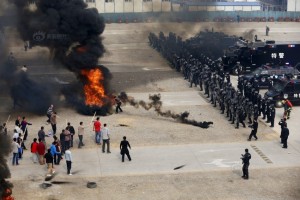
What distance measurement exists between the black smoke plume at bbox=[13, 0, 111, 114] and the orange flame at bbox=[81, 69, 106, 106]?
0.79 ft

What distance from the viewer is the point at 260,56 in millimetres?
38219

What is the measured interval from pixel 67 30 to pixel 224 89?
27.4 ft

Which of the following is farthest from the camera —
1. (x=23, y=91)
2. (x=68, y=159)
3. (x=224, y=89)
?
(x=224, y=89)

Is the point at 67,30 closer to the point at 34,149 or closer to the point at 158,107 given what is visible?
the point at 158,107

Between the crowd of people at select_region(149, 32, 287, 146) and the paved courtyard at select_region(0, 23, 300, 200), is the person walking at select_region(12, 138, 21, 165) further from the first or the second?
the crowd of people at select_region(149, 32, 287, 146)

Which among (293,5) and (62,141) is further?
(293,5)

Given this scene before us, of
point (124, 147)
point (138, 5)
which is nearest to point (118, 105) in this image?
point (124, 147)

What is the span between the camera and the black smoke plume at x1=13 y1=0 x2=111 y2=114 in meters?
26.7

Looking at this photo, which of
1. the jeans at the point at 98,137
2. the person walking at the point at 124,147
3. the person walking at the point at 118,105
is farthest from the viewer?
the person walking at the point at 118,105

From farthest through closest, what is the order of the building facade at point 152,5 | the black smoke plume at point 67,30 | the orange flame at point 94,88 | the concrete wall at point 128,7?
the concrete wall at point 128,7, the building facade at point 152,5, the orange flame at point 94,88, the black smoke plume at point 67,30

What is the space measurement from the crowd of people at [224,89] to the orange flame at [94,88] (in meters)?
5.96

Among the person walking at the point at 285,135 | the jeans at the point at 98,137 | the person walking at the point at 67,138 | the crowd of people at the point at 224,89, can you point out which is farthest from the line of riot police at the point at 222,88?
the person walking at the point at 67,138

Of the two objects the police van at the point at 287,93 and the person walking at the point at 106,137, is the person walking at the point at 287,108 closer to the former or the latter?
the police van at the point at 287,93

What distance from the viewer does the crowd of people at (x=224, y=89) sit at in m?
26.1
